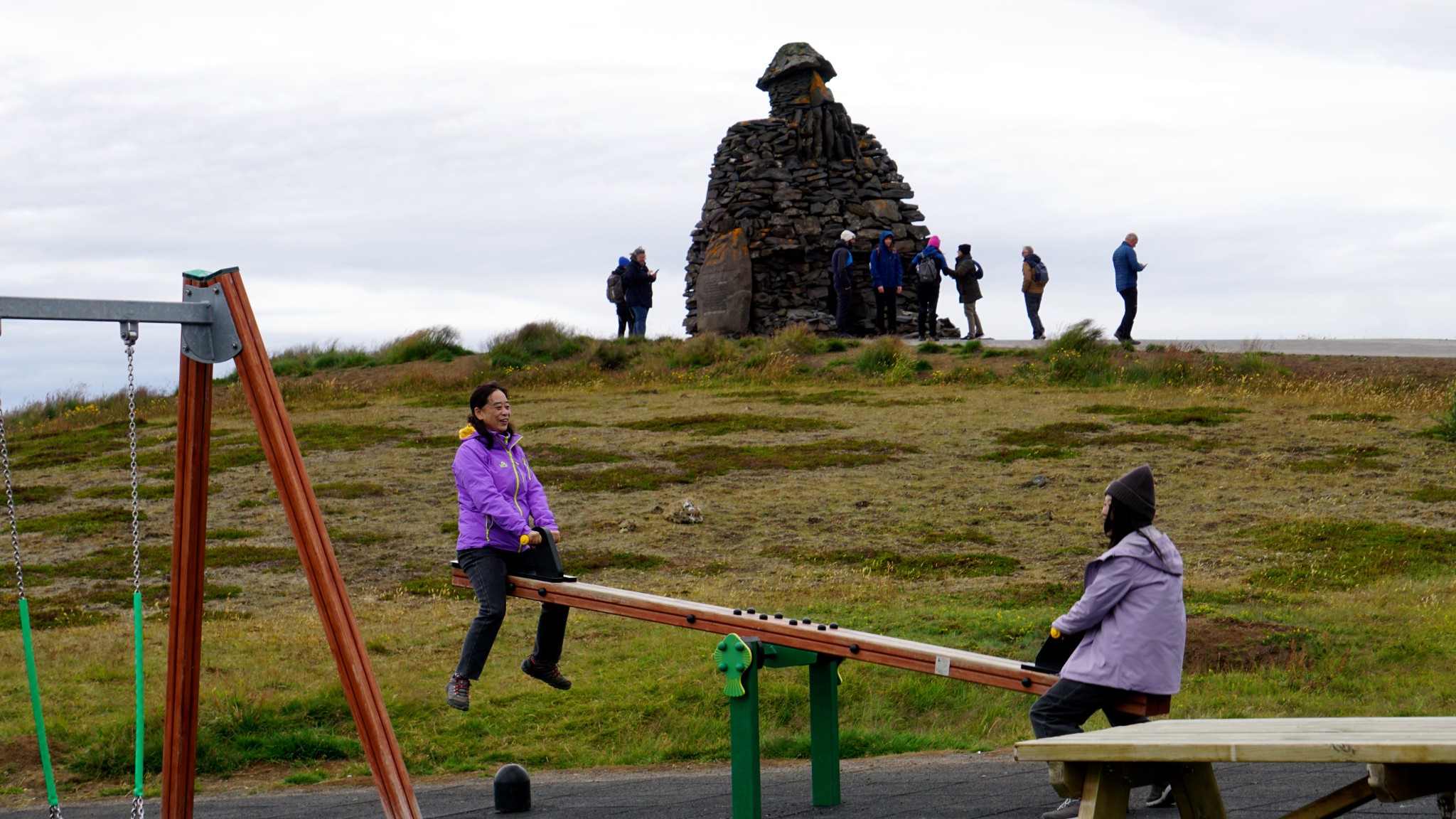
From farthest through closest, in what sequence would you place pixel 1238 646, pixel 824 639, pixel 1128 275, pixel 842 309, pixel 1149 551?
pixel 842 309 → pixel 1128 275 → pixel 1238 646 → pixel 824 639 → pixel 1149 551

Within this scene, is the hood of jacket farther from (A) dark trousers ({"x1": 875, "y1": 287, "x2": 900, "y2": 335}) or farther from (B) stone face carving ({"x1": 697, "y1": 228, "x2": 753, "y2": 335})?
(B) stone face carving ({"x1": 697, "y1": 228, "x2": 753, "y2": 335})

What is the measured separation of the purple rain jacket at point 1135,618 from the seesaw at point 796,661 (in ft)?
0.42

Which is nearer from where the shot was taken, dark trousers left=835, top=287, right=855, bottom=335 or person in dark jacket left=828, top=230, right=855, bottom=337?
person in dark jacket left=828, top=230, right=855, bottom=337

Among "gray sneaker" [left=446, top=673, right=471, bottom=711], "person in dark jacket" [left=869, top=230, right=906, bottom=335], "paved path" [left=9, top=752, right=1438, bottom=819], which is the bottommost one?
"paved path" [left=9, top=752, right=1438, bottom=819]

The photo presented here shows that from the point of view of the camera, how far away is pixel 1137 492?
5824 millimetres

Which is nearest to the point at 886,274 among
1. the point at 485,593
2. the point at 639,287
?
the point at 639,287

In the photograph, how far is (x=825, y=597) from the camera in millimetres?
12258

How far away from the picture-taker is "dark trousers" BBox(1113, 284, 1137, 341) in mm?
26047

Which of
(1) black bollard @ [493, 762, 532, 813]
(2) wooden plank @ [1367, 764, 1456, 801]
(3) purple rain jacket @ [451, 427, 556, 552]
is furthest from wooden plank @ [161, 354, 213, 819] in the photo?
(2) wooden plank @ [1367, 764, 1456, 801]

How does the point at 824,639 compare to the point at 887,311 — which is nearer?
the point at 824,639

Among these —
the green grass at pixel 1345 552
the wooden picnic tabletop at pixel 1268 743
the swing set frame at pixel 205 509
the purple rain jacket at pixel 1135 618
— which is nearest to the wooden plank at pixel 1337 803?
the wooden picnic tabletop at pixel 1268 743

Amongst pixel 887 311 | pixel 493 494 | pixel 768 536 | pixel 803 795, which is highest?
pixel 887 311

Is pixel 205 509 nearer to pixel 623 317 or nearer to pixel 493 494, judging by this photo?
pixel 493 494

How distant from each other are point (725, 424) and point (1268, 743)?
18.5m
